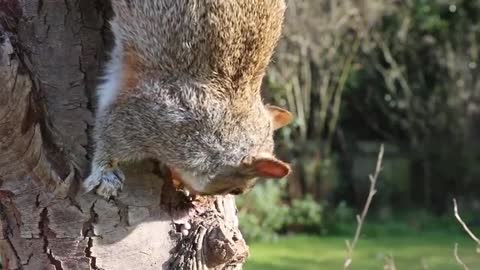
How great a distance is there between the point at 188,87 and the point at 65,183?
47 centimetres

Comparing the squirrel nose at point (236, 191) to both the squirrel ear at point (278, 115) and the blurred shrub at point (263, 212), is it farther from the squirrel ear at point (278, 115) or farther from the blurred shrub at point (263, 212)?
the blurred shrub at point (263, 212)

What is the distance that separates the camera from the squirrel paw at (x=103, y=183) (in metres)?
1.89

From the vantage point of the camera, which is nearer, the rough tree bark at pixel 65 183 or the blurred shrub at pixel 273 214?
the rough tree bark at pixel 65 183

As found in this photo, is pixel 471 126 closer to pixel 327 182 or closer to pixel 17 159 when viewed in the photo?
pixel 327 182

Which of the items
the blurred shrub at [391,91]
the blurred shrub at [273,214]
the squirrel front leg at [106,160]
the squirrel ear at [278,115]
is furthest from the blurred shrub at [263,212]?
the squirrel front leg at [106,160]

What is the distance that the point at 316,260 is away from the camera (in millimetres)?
7551

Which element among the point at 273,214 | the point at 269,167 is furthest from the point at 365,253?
the point at 269,167

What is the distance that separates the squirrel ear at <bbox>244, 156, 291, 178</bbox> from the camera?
211cm

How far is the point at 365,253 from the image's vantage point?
7754 millimetres

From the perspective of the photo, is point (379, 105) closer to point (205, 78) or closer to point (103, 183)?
point (205, 78)

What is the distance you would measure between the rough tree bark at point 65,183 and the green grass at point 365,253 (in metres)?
4.87

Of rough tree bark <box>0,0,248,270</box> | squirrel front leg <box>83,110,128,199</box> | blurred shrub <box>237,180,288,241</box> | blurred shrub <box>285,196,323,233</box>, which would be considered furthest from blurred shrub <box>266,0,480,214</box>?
rough tree bark <box>0,0,248,270</box>

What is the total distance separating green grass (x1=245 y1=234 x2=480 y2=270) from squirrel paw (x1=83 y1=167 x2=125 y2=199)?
497 centimetres

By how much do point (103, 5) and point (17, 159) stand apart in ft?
1.43
